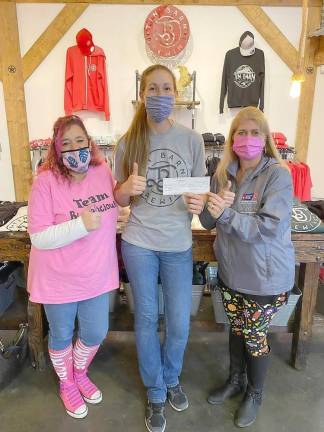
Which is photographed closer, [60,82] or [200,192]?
[200,192]

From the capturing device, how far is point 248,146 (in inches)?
61.4

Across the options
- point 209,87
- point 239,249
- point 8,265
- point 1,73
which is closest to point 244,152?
point 239,249

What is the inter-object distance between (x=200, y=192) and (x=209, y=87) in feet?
12.1

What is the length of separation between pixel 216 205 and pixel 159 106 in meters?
0.48

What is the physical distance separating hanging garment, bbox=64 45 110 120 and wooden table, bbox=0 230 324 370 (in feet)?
10.4

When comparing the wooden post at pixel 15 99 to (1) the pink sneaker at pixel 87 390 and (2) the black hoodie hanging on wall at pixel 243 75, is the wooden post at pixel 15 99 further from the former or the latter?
(1) the pink sneaker at pixel 87 390

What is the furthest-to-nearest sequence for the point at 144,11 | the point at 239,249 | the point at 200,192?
the point at 144,11, the point at 239,249, the point at 200,192

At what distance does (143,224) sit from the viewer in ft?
5.23

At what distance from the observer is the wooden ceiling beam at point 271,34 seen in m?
4.54

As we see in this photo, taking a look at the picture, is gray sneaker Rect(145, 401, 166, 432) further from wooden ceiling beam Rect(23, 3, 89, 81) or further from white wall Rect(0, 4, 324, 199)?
wooden ceiling beam Rect(23, 3, 89, 81)

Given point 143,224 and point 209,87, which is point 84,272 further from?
point 209,87

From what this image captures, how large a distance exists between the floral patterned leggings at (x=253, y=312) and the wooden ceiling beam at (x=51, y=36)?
4.14 metres

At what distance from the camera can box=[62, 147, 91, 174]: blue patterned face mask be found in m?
1.54

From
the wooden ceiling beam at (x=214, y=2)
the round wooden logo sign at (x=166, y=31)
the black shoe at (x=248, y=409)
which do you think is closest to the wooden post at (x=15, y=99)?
the wooden ceiling beam at (x=214, y=2)
